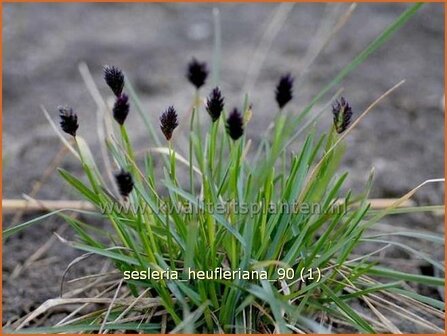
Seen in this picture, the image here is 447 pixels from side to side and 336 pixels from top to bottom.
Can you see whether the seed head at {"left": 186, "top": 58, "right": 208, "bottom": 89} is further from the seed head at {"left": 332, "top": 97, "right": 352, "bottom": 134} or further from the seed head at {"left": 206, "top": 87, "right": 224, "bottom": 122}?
the seed head at {"left": 332, "top": 97, "right": 352, "bottom": 134}

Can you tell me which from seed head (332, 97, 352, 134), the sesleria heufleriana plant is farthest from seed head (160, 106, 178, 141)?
seed head (332, 97, 352, 134)

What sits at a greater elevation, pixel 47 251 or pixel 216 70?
pixel 216 70

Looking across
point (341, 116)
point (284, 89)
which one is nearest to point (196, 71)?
point (284, 89)

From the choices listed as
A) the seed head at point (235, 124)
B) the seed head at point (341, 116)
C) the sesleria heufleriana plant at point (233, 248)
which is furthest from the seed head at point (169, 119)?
the seed head at point (341, 116)

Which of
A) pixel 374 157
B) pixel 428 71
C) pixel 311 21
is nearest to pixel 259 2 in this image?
pixel 311 21

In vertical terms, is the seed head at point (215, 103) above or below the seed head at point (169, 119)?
above

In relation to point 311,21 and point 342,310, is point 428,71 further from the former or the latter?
point 342,310

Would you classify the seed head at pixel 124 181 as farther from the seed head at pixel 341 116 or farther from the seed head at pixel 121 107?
the seed head at pixel 341 116

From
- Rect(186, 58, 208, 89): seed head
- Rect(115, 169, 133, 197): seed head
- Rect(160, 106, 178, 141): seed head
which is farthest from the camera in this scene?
Rect(186, 58, 208, 89): seed head

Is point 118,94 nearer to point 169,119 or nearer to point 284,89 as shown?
point 169,119

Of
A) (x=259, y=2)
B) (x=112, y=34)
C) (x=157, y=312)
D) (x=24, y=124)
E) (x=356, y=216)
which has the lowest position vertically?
(x=157, y=312)

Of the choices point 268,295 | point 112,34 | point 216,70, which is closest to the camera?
point 268,295
